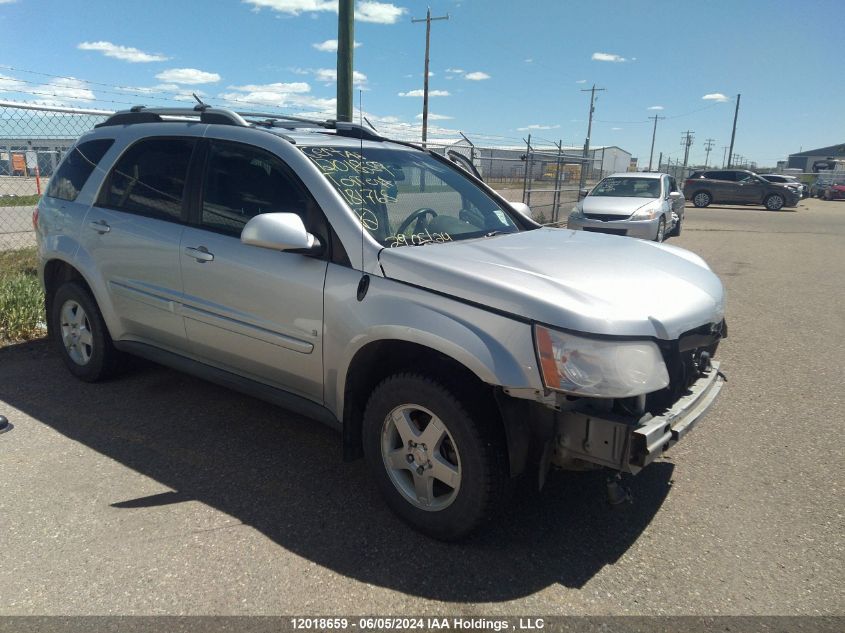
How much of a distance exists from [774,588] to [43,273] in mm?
5128

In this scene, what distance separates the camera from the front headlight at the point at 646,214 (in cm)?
1189

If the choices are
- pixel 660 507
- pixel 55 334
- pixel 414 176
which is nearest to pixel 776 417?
pixel 660 507

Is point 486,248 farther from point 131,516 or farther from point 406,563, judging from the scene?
point 131,516

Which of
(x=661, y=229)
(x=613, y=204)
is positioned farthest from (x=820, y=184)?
(x=613, y=204)

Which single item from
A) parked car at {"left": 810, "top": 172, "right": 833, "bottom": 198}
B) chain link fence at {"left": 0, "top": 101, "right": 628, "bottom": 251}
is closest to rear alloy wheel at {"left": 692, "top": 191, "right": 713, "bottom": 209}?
chain link fence at {"left": 0, "top": 101, "right": 628, "bottom": 251}

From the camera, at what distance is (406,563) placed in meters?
2.70

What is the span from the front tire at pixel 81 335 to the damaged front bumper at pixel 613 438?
342cm

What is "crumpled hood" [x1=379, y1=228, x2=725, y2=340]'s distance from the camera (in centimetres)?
248

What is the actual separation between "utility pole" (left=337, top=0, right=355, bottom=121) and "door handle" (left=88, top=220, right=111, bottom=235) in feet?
10.4

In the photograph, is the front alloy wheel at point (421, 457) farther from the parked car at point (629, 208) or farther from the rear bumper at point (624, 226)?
the rear bumper at point (624, 226)

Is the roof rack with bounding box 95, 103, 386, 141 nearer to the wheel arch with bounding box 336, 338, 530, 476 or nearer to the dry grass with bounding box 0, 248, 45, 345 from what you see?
the wheel arch with bounding box 336, 338, 530, 476

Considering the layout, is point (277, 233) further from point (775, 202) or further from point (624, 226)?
point (775, 202)

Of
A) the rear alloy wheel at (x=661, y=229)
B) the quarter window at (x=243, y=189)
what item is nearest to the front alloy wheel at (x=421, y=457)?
the quarter window at (x=243, y=189)

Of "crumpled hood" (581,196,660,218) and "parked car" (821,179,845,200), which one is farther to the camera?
"parked car" (821,179,845,200)
